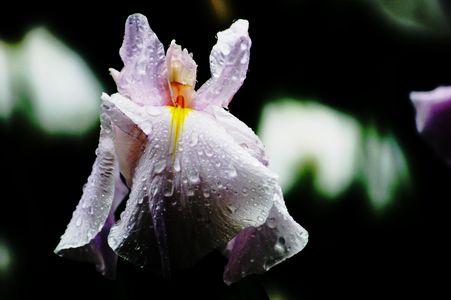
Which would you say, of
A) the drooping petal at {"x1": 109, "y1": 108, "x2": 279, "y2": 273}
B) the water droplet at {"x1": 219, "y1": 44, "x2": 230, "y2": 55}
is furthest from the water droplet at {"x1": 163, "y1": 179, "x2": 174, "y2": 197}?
the water droplet at {"x1": 219, "y1": 44, "x2": 230, "y2": 55}

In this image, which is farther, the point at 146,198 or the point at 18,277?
the point at 18,277

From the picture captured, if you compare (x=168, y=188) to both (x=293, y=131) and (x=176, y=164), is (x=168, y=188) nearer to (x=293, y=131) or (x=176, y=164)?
(x=176, y=164)

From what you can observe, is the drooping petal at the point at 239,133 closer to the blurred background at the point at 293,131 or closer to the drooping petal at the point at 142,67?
the drooping petal at the point at 142,67

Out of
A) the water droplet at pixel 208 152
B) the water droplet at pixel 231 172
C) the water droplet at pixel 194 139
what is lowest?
the water droplet at pixel 231 172

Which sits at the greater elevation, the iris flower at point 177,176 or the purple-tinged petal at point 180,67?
the purple-tinged petal at point 180,67

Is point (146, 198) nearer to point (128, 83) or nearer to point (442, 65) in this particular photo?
point (128, 83)

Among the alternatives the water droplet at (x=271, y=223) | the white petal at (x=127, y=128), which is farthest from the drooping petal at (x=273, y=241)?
the white petal at (x=127, y=128)

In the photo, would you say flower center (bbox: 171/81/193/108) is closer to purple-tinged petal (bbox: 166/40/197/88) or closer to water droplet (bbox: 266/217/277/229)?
purple-tinged petal (bbox: 166/40/197/88)

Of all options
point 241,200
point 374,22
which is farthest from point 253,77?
point 241,200
